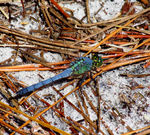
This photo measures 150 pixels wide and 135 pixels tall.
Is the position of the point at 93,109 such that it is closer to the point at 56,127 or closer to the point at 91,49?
the point at 56,127

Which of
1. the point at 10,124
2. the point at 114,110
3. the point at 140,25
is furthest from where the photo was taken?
the point at 140,25

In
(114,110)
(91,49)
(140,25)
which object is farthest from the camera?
(140,25)

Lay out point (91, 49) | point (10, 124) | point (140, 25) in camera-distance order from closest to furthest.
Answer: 1. point (10, 124)
2. point (91, 49)
3. point (140, 25)

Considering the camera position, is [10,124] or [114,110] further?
[114,110]

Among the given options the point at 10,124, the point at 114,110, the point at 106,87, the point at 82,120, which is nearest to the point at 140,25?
the point at 106,87

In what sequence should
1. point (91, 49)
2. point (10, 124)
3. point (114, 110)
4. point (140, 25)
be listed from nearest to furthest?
1. point (10, 124)
2. point (114, 110)
3. point (91, 49)
4. point (140, 25)

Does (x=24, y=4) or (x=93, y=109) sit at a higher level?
(x=24, y=4)

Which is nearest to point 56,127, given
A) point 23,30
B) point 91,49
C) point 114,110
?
point 114,110

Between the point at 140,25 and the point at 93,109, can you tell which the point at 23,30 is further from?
the point at 140,25

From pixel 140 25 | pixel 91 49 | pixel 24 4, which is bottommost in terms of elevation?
pixel 91 49
